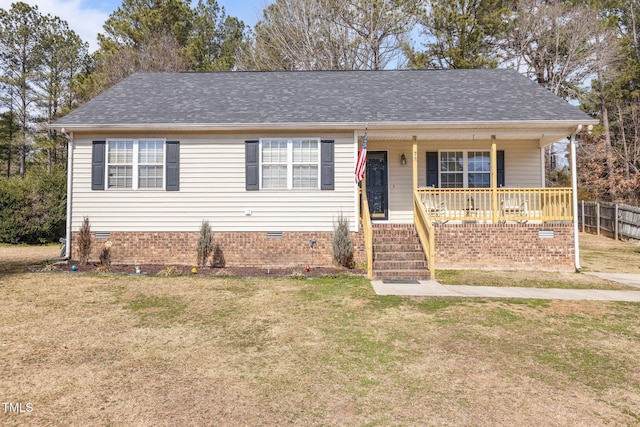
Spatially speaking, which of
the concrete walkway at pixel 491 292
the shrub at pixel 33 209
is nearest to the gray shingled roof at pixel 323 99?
the concrete walkway at pixel 491 292

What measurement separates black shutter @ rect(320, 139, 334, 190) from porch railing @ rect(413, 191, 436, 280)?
91.4 inches

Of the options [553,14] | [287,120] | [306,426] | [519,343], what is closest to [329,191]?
[287,120]

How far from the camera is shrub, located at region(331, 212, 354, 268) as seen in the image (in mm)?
9312

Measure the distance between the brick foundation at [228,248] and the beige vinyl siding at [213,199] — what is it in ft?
0.70

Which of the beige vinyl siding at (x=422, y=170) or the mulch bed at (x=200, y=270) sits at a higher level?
the beige vinyl siding at (x=422, y=170)

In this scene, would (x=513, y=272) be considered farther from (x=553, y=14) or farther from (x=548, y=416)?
(x=553, y=14)

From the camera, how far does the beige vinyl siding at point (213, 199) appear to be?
9.94 m

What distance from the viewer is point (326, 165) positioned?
995cm

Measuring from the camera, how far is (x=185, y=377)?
3629mm

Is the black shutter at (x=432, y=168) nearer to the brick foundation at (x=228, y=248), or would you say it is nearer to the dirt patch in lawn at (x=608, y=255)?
the brick foundation at (x=228, y=248)

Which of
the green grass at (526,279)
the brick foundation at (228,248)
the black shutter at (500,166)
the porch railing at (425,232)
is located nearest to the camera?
the green grass at (526,279)

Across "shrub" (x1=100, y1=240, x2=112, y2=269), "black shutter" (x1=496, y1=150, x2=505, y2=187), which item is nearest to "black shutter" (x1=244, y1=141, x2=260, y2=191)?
"shrub" (x1=100, y1=240, x2=112, y2=269)

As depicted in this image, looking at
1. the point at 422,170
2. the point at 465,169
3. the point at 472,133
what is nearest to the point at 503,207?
the point at 465,169

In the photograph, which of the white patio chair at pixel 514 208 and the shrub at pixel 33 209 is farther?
the shrub at pixel 33 209
